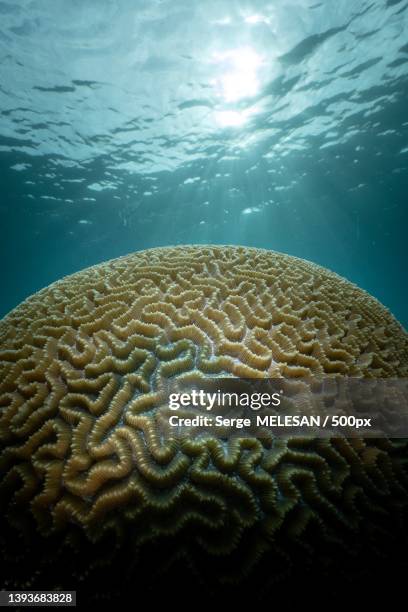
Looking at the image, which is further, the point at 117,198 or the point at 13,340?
the point at 117,198

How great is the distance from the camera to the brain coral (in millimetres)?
2160

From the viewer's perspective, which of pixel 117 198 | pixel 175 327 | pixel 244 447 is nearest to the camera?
pixel 244 447

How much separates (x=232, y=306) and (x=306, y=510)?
1.75 m

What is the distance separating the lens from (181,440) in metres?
2.39

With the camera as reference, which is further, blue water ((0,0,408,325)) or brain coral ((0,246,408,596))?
blue water ((0,0,408,325))

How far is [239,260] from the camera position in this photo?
14.4 feet

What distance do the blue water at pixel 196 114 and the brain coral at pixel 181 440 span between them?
12.6 meters

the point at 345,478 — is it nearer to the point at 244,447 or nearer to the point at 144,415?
the point at 244,447

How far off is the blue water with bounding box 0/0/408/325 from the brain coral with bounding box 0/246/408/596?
12.6 meters

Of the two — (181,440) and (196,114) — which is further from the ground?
(196,114)

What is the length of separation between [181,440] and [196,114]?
19228 millimetres

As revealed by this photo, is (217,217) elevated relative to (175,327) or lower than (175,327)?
elevated

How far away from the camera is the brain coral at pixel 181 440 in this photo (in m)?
2.16

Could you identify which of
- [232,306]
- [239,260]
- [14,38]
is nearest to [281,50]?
[14,38]
